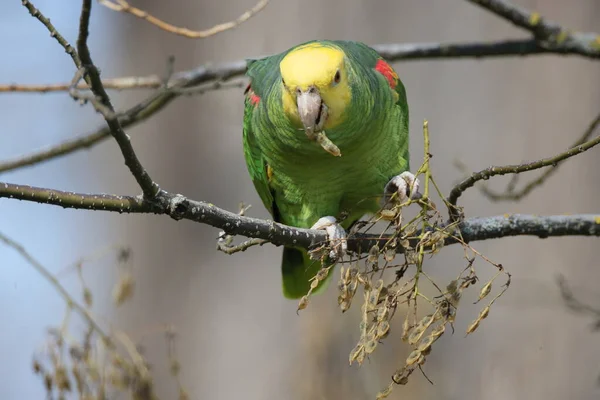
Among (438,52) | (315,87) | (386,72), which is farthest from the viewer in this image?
(438,52)

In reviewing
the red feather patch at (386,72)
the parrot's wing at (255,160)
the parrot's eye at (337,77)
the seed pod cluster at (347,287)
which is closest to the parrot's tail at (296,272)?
the parrot's wing at (255,160)

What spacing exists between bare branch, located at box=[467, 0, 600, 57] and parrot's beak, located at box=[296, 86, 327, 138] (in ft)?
2.68

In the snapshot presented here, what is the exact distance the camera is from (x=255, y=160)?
3.07 metres

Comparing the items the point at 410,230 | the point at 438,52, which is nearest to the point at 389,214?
the point at 410,230

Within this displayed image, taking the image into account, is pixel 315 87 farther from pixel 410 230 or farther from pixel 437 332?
pixel 437 332

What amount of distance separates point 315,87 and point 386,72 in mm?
828

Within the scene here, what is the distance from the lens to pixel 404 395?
3650 millimetres

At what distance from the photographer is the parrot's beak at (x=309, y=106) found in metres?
2.24

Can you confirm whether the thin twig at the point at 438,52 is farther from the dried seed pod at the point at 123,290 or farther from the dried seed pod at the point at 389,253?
the dried seed pod at the point at 389,253

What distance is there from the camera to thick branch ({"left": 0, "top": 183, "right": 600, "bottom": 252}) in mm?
1568

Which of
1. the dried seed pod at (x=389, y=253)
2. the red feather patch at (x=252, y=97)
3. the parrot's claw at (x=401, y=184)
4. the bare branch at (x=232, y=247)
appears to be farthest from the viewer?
the red feather patch at (x=252, y=97)

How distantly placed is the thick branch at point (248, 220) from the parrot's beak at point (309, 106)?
373 millimetres

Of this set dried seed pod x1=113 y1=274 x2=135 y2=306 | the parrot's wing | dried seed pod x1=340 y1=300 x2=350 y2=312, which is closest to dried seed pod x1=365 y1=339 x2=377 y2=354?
dried seed pod x1=340 y1=300 x2=350 y2=312

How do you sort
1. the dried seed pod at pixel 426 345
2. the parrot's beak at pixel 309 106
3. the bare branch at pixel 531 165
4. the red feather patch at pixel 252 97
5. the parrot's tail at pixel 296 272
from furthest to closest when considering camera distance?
the parrot's tail at pixel 296 272, the red feather patch at pixel 252 97, the parrot's beak at pixel 309 106, the bare branch at pixel 531 165, the dried seed pod at pixel 426 345
